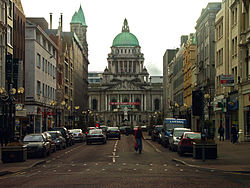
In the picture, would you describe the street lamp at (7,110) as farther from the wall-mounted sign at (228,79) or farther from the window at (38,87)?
the wall-mounted sign at (228,79)

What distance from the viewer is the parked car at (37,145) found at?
98.1 feet

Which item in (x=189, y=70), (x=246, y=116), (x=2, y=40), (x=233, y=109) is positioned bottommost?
(x=246, y=116)

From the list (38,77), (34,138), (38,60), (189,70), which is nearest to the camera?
(34,138)

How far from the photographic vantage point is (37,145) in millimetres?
30109

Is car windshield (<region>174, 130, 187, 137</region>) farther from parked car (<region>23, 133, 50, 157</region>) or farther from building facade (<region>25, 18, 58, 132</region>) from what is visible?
building facade (<region>25, 18, 58, 132</region>)

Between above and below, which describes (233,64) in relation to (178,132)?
above

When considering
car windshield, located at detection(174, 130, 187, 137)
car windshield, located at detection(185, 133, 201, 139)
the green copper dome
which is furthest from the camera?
the green copper dome

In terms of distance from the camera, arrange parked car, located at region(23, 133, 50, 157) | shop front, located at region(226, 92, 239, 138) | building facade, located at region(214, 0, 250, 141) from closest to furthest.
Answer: parked car, located at region(23, 133, 50, 157) → building facade, located at region(214, 0, 250, 141) → shop front, located at region(226, 92, 239, 138)

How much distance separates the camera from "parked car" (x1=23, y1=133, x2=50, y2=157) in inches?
1177

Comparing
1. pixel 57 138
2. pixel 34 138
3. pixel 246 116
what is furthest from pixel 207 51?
pixel 34 138

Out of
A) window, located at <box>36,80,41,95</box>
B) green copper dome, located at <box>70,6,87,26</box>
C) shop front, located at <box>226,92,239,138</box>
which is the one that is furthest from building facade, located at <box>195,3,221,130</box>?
green copper dome, located at <box>70,6,87,26</box>

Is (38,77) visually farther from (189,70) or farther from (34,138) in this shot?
(34,138)

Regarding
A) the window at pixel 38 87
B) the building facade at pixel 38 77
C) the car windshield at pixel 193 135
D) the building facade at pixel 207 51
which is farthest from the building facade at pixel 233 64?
the window at pixel 38 87

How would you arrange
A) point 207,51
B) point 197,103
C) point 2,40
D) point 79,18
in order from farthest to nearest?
1. point 79,18
2. point 207,51
3. point 2,40
4. point 197,103
